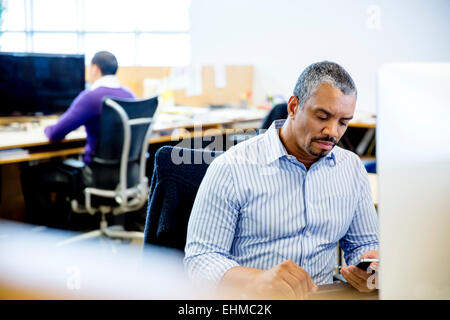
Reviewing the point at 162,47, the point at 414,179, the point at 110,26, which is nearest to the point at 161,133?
the point at 162,47

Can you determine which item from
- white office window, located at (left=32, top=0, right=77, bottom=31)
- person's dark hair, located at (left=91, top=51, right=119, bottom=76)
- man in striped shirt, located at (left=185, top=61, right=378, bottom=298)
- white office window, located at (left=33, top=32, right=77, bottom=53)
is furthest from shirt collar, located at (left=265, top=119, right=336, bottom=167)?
white office window, located at (left=33, top=32, right=77, bottom=53)

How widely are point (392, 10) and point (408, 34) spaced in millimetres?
199

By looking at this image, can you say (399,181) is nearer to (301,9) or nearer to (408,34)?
(408,34)

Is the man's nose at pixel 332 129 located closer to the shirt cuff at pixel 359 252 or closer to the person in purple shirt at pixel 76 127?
the shirt cuff at pixel 359 252

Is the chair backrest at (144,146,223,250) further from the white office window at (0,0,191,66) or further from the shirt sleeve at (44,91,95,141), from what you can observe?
the white office window at (0,0,191,66)

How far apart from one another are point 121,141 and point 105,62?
0.48 metres

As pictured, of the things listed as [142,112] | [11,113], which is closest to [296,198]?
A: [142,112]

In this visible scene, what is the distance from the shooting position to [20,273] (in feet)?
8.11

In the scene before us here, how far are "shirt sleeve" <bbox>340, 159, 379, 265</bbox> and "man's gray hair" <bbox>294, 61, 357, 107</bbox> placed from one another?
0.82 feet

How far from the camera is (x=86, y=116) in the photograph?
2361 millimetres

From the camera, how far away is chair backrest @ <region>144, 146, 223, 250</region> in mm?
1066

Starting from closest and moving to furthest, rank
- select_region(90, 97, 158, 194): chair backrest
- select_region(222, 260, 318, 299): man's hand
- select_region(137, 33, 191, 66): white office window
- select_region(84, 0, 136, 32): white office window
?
select_region(222, 260, 318, 299): man's hand < select_region(90, 97, 158, 194): chair backrest < select_region(137, 33, 191, 66): white office window < select_region(84, 0, 136, 32): white office window

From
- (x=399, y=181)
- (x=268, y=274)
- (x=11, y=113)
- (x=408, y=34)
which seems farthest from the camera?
(x=408, y=34)

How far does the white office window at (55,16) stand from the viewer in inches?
204
